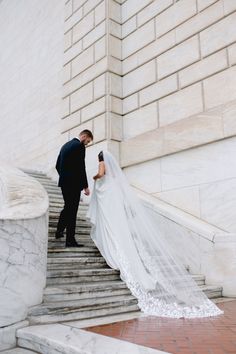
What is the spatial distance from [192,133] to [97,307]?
4162 mm

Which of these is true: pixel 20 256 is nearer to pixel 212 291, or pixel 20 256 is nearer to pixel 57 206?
pixel 212 291

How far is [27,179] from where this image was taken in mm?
4742

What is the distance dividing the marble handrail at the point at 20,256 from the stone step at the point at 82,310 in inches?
5.1

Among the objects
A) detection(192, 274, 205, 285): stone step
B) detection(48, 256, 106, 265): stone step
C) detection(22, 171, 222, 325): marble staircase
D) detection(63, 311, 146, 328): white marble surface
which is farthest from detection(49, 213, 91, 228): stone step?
detection(63, 311, 146, 328): white marble surface

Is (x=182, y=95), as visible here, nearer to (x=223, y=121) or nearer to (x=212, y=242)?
(x=223, y=121)

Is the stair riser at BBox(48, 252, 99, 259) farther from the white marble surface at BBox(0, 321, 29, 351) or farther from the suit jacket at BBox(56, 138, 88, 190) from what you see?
the white marble surface at BBox(0, 321, 29, 351)

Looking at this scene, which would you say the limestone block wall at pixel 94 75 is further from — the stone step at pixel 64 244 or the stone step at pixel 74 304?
the stone step at pixel 74 304

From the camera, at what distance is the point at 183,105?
732 centimetres

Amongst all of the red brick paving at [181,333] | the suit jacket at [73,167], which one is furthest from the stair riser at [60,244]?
the red brick paving at [181,333]

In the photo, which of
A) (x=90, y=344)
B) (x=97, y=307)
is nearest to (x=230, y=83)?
(x=97, y=307)

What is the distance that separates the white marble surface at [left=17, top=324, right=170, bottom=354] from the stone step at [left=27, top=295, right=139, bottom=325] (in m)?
0.14

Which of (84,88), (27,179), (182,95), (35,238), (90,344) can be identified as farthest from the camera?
(84,88)

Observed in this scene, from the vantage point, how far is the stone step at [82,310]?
339 cm

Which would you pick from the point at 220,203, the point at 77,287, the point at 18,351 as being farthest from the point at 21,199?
the point at 220,203
